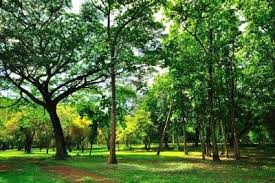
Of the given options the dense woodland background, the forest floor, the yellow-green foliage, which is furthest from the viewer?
the yellow-green foliage

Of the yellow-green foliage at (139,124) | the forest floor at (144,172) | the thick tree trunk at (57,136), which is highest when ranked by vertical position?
the yellow-green foliage at (139,124)

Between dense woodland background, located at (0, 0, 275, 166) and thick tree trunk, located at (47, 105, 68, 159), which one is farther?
thick tree trunk, located at (47, 105, 68, 159)

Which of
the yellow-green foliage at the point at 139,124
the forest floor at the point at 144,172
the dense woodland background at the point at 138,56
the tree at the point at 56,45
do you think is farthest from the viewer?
the yellow-green foliage at the point at 139,124

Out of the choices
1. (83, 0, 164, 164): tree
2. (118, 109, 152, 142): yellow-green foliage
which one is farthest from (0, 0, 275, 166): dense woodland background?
(118, 109, 152, 142): yellow-green foliage

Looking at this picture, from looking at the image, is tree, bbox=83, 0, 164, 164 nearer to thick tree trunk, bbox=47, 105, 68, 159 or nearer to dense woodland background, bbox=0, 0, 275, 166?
dense woodland background, bbox=0, 0, 275, 166

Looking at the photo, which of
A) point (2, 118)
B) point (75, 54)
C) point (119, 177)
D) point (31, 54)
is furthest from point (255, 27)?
point (2, 118)

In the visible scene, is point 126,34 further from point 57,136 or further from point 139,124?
point 139,124

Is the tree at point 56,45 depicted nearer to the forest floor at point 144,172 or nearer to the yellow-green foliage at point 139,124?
the forest floor at point 144,172

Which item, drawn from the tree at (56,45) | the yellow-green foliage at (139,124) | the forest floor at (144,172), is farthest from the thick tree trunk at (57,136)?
the yellow-green foliage at (139,124)

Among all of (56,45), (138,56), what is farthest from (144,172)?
(56,45)

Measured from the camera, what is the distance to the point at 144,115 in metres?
79.7

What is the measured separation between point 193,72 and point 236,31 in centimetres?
576

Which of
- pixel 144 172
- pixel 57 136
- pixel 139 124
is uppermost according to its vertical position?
pixel 139 124

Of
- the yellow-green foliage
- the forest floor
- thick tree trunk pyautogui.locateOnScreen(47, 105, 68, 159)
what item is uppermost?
the yellow-green foliage
